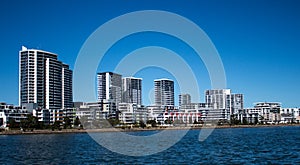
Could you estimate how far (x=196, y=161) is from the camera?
2261cm

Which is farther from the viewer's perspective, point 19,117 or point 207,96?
point 207,96

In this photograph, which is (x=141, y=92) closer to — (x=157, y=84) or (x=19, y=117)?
(x=157, y=84)

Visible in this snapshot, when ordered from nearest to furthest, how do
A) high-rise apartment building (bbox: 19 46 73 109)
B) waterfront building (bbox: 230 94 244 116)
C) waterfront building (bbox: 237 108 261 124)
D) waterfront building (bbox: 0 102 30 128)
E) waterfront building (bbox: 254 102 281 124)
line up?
waterfront building (bbox: 0 102 30 128) → high-rise apartment building (bbox: 19 46 73 109) → waterfront building (bbox: 237 108 261 124) → waterfront building (bbox: 254 102 281 124) → waterfront building (bbox: 230 94 244 116)

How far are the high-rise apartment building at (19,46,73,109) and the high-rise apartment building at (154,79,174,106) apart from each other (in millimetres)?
62544

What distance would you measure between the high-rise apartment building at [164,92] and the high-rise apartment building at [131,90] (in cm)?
825

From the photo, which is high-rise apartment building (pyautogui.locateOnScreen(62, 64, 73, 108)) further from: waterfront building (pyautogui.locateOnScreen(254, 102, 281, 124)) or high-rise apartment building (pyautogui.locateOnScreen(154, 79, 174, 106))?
waterfront building (pyautogui.locateOnScreen(254, 102, 281, 124))

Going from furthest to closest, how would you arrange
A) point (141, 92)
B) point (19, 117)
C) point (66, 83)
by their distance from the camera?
1. point (141, 92)
2. point (66, 83)
3. point (19, 117)

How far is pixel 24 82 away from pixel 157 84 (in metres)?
81.2

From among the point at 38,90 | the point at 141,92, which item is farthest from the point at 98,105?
the point at 141,92

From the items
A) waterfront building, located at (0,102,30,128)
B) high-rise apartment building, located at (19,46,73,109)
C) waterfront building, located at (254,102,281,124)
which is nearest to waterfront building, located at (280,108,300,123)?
waterfront building, located at (254,102,281,124)

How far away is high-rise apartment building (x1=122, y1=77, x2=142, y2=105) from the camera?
545 feet

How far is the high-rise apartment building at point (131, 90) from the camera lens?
166000mm

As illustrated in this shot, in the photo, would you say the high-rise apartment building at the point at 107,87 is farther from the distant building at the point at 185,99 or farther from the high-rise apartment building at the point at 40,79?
the high-rise apartment building at the point at 40,79

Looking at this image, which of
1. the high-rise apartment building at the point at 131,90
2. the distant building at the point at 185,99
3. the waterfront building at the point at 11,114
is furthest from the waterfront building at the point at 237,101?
the waterfront building at the point at 11,114
